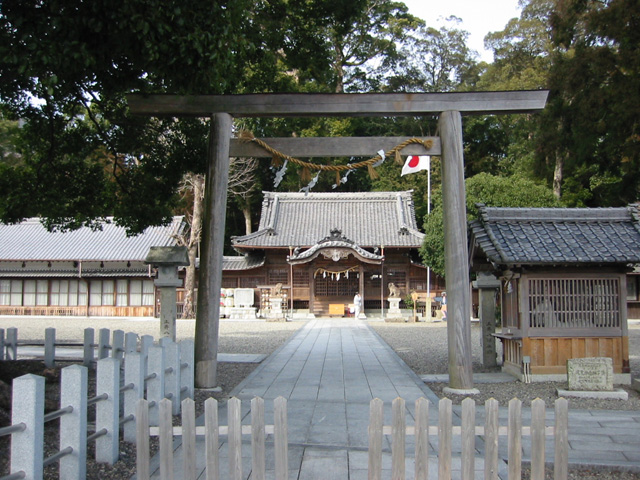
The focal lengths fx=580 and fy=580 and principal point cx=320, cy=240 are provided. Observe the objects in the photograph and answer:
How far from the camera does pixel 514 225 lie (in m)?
9.70

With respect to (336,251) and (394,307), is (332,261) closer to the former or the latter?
(336,251)

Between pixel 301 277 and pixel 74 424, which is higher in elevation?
pixel 301 277

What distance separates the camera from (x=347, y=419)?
20.1 ft

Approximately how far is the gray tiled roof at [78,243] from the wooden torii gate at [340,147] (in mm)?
22888

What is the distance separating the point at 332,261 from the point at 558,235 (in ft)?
66.7

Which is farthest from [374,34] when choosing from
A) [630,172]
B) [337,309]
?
[630,172]

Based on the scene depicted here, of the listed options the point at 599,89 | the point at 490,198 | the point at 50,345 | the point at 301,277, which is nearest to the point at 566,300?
the point at 50,345

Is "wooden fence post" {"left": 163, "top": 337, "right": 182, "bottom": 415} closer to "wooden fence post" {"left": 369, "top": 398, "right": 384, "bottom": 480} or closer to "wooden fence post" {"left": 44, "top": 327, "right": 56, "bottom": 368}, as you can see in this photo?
"wooden fence post" {"left": 369, "top": 398, "right": 384, "bottom": 480}

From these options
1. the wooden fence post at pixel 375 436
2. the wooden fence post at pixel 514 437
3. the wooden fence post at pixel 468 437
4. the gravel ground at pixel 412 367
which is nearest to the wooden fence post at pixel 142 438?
the gravel ground at pixel 412 367

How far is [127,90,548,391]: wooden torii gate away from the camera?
7723 mm

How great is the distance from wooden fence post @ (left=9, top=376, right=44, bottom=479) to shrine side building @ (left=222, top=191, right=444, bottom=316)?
24.5m

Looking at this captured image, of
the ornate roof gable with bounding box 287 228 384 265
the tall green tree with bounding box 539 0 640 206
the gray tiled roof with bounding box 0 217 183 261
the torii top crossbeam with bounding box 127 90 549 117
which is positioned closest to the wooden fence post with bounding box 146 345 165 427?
the torii top crossbeam with bounding box 127 90 549 117

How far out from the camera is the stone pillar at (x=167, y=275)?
9570mm

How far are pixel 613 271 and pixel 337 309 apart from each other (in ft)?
66.8
